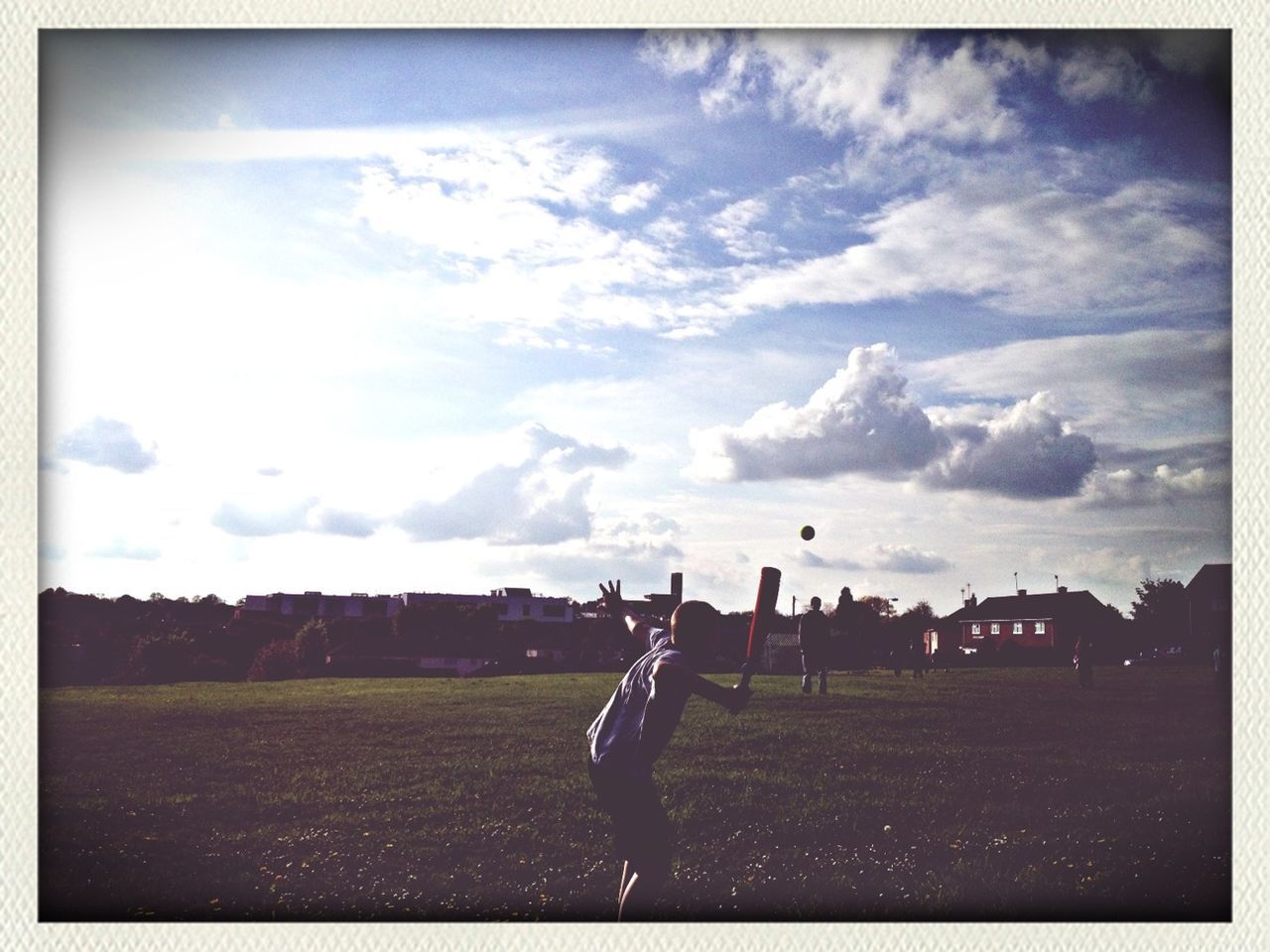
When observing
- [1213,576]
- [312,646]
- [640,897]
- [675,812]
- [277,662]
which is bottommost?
[640,897]

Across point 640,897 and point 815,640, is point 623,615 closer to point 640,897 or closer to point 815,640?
point 815,640

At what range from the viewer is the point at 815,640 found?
4641 mm

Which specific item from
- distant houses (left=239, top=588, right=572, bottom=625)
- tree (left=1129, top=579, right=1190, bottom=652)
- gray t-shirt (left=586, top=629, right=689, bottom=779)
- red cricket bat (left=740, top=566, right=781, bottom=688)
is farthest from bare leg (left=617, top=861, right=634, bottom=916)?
tree (left=1129, top=579, right=1190, bottom=652)

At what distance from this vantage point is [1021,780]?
4.34 m

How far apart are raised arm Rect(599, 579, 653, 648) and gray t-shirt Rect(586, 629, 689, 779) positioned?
217 mm

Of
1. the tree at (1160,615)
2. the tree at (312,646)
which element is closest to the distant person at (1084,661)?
the tree at (1160,615)

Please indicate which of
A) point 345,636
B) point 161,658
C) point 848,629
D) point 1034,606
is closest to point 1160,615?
point 1034,606

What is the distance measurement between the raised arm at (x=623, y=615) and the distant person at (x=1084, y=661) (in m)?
2.28

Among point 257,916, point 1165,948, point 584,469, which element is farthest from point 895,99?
point 257,916

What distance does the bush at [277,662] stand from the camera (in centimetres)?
469

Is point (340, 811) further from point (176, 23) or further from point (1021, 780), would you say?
point (176, 23)

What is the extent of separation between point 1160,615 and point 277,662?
4.52 metres

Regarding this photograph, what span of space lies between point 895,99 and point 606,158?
1449 millimetres

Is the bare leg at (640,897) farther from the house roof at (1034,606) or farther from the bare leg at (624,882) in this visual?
the house roof at (1034,606)
